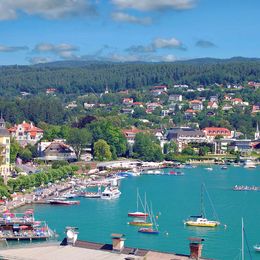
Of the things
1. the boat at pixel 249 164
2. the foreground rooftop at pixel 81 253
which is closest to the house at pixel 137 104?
the boat at pixel 249 164

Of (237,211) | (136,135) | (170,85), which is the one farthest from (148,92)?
(237,211)

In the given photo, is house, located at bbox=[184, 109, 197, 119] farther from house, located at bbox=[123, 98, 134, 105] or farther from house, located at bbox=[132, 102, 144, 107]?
house, located at bbox=[123, 98, 134, 105]

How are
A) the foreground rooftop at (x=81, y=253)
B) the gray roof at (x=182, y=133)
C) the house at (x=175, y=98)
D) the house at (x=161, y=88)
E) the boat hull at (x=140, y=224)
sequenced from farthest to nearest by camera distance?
the house at (x=161, y=88) → the house at (x=175, y=98) → the gray roof at (x=182, y=133) → the boat hull at (x=140, y=224) → the foreground rooftop at (x=81, y=253)

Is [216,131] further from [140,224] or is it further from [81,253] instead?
[81,253]

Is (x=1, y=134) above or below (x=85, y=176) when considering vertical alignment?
above

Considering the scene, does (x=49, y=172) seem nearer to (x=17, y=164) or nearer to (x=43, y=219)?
(x=17, y=164)

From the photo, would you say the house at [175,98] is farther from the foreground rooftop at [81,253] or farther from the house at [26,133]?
the foreground rooftop at [81,253]
